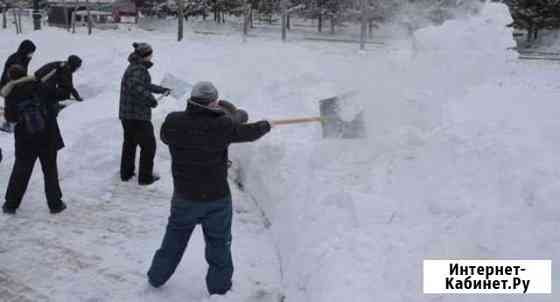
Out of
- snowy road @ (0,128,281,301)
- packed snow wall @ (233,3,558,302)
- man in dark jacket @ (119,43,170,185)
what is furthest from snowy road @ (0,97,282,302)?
man in dark jacket @ (119,43,170,185)

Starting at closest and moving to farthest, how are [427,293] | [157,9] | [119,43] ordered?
[427,293]
[119,43]
[157,9]

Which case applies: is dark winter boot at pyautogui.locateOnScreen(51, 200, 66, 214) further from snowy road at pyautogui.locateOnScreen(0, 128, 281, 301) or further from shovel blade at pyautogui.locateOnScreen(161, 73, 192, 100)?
shovel blade at pyautogui.locateOnScreen(161, 73, 192, 100)

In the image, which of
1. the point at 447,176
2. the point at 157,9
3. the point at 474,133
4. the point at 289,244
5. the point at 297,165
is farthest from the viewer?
the point at 157,9

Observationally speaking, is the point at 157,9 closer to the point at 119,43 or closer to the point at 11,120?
the point at 119,43

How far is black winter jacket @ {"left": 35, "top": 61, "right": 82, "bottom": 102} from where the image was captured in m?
5.70

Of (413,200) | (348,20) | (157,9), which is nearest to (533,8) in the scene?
(348,20)

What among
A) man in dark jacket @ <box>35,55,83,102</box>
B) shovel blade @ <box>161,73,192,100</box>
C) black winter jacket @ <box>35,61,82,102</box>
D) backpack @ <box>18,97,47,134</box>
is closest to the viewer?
backpack @ <box>18,97,47,134</box>

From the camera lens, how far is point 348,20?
2977cm

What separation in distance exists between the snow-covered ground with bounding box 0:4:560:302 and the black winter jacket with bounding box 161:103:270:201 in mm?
918

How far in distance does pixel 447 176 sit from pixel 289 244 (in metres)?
1.65

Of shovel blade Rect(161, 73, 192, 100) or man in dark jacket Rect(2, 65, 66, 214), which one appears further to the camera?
shovel blade Rect(161, 73, 192, 100)

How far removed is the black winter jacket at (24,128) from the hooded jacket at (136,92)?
0.87 m

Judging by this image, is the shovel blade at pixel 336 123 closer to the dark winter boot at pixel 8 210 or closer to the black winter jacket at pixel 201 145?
the black winter jacket at pixel 201 145

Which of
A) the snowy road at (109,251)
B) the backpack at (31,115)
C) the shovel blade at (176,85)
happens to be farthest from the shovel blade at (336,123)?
the backpack at (31,115)
